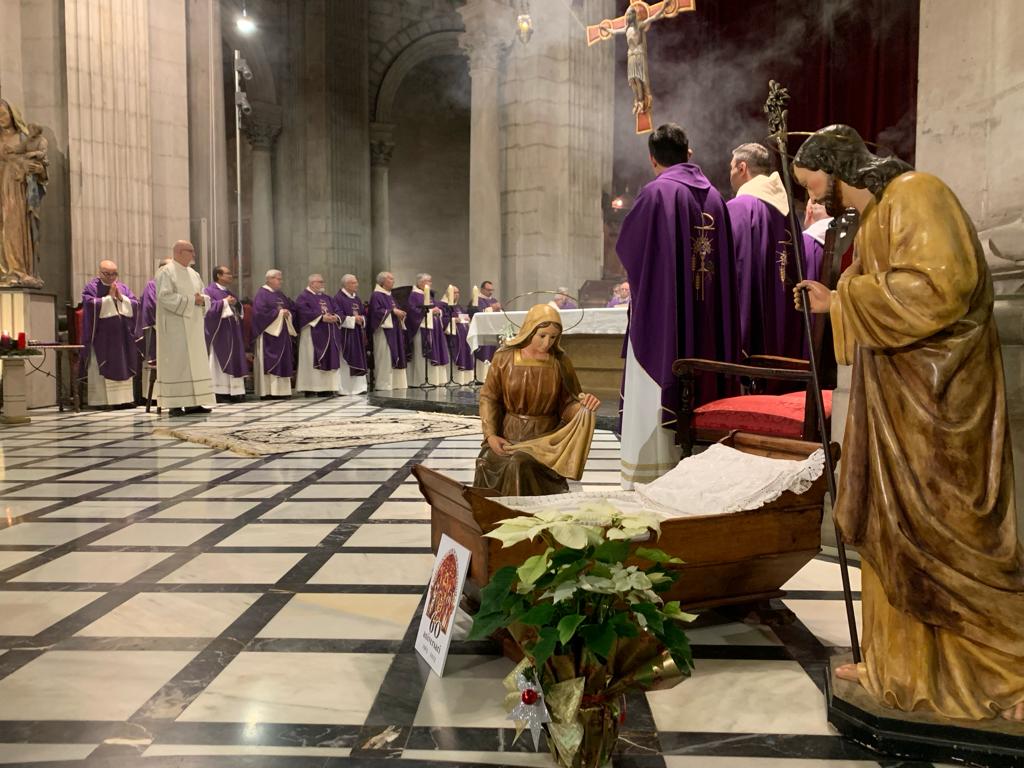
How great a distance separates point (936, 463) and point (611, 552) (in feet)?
2.51

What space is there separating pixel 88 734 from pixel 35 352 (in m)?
8.52

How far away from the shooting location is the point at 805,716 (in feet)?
7.06

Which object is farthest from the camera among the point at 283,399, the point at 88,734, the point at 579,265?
the point at 579,265

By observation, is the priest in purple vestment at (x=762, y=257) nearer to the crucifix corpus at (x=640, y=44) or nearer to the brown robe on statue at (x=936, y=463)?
the brown robe on statue at (x=936, y=463)

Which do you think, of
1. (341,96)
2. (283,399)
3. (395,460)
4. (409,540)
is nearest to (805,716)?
(409,540)

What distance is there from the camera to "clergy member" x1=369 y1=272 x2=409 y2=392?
1423 centimetres

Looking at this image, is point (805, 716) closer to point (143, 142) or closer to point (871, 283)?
point (871, 283)

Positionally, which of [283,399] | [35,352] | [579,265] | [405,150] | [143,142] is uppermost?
[405,150]

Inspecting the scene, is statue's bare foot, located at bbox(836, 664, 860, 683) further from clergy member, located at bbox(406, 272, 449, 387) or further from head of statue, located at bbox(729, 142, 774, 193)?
clergy member, located at bbox(406, 272, 449, 387)

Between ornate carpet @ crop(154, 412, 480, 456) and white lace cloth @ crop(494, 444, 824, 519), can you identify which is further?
ornate carpet @ crop(154, 412, 480, 456)

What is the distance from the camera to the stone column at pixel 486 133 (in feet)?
47.8

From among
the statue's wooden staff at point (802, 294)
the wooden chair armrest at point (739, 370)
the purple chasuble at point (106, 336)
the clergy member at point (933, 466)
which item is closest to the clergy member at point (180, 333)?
the purple chasuble at point (106, 336)

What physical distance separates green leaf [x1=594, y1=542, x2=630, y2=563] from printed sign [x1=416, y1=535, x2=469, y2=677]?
724 mm

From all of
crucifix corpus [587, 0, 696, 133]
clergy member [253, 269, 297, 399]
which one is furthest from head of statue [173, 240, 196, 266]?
crucifix corpus [587, 0, 696, 133]
